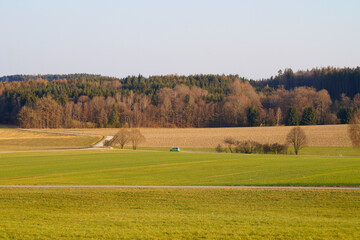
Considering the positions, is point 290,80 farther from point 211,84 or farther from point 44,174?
point 44,174

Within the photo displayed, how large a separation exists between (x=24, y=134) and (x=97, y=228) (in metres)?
95.3

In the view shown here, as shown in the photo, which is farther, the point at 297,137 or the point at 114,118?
the point at 114,118

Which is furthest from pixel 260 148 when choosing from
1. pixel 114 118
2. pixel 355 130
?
pixel 114 118

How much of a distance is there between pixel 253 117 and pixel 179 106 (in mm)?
32571

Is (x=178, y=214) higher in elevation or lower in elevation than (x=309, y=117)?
lower

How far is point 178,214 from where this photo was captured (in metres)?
15.5

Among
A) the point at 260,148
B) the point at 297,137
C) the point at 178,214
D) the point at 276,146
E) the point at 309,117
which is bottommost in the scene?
the point at 178,214

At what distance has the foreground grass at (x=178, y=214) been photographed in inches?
450

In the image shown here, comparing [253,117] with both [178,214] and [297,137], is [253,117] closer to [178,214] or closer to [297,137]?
[297,137]

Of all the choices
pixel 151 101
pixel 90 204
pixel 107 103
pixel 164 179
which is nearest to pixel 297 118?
pixel 151 101

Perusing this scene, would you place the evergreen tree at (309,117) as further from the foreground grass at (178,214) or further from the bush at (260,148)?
the foreground grass at (178,214)

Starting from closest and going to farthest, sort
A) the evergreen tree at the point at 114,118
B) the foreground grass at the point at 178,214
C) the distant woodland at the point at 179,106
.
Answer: the foreground grass at the point at 178,214 → the distant woodland at the point at 179,106 → the evergreen tree at the point at 114,118

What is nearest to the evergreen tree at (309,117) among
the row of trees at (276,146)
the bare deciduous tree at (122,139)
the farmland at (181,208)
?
the row of trees at (276,146)

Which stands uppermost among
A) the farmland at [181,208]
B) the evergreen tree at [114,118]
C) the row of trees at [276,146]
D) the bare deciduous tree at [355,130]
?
the evergreen tree at [114,118]
